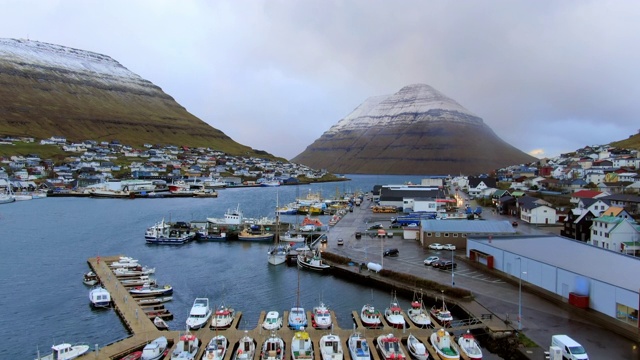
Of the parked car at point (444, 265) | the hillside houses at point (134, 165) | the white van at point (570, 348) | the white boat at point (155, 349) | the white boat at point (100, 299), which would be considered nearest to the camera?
the white van at point (570, 348)

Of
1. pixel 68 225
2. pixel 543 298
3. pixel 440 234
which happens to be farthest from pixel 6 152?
pixel 543 298

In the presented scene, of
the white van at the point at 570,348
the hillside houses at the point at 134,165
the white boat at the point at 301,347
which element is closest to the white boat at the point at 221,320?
the white boat at the point at 301,347

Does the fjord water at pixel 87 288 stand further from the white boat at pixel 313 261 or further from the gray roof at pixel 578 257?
the gray roof at pixel 578 257

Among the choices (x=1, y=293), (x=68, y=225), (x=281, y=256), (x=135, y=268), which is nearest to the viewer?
(x=1, y=293)

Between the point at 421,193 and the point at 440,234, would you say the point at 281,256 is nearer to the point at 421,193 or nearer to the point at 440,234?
the point at 440,234

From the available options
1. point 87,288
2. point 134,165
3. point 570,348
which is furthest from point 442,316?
point 134,165

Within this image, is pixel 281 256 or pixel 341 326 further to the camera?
pixel 281 256

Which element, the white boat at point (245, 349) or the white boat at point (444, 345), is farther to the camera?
the white boat at point (444, 345)
